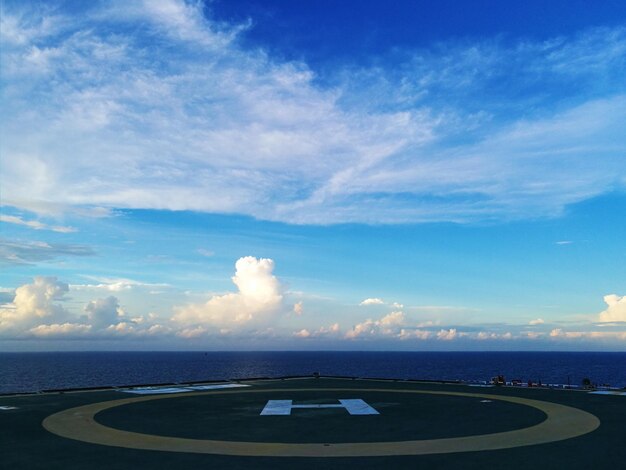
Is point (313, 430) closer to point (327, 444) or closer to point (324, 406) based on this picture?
point (327, 444)

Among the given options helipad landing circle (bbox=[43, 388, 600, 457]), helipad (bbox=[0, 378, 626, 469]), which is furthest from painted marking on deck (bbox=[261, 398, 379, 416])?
helipad landing circle (bbox=[43, 388, 600, 457])

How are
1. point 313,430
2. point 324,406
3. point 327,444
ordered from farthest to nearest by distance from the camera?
point 324,406 < point 313,430 < point 327,444

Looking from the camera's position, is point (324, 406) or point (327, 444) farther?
point (324, 406)

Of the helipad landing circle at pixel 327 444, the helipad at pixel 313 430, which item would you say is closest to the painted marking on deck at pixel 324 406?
the helipad at pixel 313 430

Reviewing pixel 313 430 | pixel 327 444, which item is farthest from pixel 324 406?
pixel 327 444

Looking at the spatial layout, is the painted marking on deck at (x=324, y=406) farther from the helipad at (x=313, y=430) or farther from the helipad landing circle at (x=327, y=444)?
the helipad landing circle at (x=327, y=444)

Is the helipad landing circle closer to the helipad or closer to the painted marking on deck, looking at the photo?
the helipad
